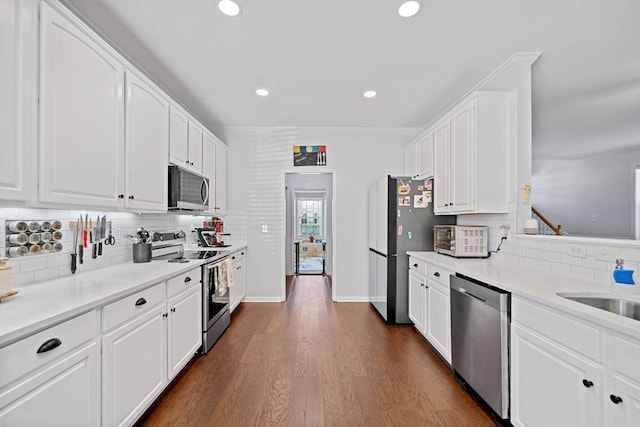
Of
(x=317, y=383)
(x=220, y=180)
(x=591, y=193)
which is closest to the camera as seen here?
(x=317, y=383)

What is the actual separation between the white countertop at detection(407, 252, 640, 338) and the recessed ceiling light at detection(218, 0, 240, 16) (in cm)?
241

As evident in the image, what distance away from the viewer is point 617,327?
1.07 meters

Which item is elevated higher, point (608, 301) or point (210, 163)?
point (210, 163)

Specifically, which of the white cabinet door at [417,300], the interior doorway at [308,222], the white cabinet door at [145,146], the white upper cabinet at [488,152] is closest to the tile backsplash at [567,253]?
the white upper cabinet at [488,152]

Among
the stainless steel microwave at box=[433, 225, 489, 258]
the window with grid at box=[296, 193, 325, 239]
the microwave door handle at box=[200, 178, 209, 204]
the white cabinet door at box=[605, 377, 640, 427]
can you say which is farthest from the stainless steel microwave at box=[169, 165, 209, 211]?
the window with grid at box=[296, 193, 325, 239]

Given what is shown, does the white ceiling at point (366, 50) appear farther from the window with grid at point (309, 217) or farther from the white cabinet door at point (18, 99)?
the window with grid at point (309, 217)

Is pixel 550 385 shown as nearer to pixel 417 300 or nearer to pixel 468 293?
pixel 468 293

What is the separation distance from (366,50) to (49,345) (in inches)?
104

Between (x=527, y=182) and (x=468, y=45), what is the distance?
4.04 ft

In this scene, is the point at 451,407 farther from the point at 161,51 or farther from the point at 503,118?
the point at 161,51

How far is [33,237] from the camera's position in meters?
1.63

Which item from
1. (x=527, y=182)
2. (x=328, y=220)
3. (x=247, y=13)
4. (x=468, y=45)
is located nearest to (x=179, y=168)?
(x=247, y=13)

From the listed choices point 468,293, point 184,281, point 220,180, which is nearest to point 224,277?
point 184,281

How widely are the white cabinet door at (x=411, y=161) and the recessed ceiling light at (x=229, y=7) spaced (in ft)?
9.05
